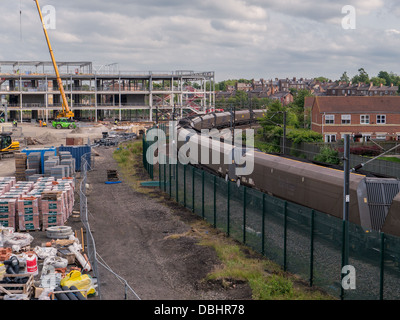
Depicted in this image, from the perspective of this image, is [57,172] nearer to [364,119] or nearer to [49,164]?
[49,164]

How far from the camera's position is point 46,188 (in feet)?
76.3

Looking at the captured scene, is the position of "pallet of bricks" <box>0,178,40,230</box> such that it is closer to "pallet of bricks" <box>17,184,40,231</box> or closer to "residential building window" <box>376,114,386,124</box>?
"pallet of bricks" <box>17,184,40,231</box>

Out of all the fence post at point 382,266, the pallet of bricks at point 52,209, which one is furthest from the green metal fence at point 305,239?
the pallet of bricks at point 52,209

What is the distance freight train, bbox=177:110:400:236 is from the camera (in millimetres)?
17938

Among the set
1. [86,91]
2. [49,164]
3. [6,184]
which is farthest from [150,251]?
[86,91]

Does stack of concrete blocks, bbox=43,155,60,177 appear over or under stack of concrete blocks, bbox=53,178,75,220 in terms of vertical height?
over

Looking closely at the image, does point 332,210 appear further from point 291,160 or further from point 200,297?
point 200,297

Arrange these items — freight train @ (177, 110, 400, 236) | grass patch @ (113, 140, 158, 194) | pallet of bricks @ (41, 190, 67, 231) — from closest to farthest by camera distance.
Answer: freight train @ (177, 110, 400, 236) → pallet of bricks @ (41, 190, 67, 231) → grass patch @ (113, 140, 158, 194)

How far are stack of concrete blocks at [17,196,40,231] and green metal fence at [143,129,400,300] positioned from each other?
24.4ft

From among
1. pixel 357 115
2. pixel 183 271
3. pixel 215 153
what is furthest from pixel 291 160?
pixel 357 115

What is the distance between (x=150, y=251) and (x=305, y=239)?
20.7 feet

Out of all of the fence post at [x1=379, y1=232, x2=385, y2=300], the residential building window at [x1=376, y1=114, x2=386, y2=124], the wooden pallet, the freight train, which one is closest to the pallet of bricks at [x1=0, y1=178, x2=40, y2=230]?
the wooden pallet

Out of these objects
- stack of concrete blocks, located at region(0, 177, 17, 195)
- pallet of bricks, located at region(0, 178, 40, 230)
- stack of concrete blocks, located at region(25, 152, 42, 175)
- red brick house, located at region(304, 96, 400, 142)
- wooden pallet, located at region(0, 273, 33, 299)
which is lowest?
wooden pallet, located at region(0, 273, 33, 299)

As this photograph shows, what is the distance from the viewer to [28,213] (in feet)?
70.8
